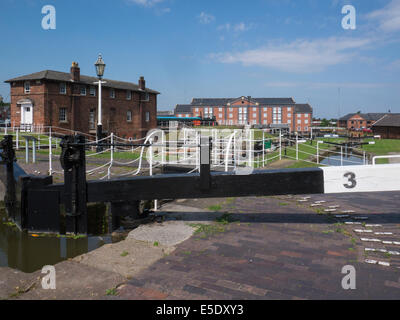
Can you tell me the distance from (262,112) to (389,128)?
50141mm

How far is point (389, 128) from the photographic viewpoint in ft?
186

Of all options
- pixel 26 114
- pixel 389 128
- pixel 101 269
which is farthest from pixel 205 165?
pixel 389 128

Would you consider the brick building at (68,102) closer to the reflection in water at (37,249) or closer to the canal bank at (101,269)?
the reflection in water at (37,249)

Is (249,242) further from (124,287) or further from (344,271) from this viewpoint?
(124,287)

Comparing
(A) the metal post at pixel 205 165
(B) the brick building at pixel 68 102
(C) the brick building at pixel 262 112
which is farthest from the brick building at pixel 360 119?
(A) the metal post at pixel 205 165

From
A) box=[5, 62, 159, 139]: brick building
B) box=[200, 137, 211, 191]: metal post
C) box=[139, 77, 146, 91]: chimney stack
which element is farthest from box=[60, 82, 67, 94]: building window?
box=[200, 137, 211, 191]: metal post

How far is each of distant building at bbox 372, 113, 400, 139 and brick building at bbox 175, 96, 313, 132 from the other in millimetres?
43266

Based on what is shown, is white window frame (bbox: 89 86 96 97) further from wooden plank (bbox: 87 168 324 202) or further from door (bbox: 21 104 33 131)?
wooden plank (bbox: 87 168 324 202)

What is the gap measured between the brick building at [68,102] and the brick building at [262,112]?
57.5m

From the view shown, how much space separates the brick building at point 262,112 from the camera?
104000 millimetres

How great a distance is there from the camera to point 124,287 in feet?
11.4

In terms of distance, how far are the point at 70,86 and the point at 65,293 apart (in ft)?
127
